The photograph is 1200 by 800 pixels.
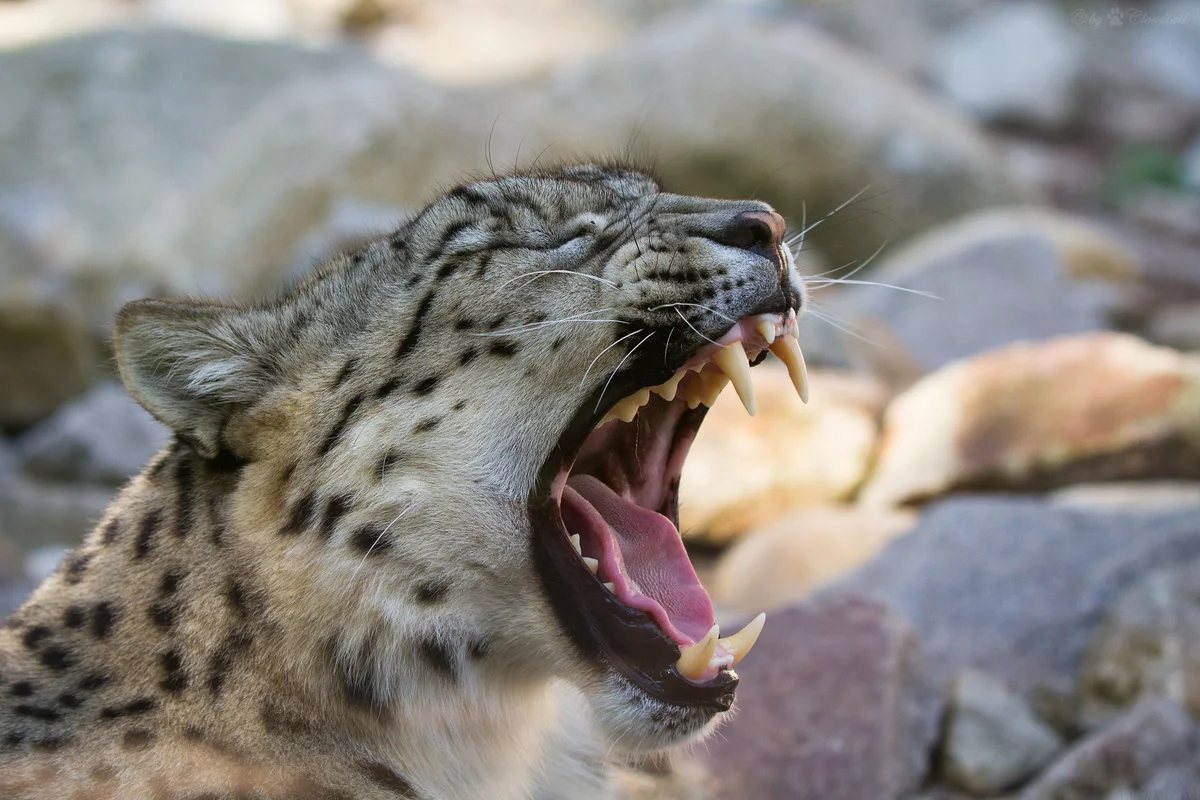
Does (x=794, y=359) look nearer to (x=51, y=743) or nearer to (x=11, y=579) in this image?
(x=51, y=743)

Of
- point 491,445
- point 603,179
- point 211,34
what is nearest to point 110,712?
point 491,445

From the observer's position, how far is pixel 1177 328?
12320 mm

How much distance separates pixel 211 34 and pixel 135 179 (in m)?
3.54

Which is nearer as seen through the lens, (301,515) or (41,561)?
(301,515)

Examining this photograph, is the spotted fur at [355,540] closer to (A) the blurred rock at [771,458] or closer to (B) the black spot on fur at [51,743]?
(B) the black spot on fur at [51,743]

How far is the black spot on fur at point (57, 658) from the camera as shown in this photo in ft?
10.8

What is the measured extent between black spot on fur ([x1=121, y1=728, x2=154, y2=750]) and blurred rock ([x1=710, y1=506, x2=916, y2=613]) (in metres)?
4.39

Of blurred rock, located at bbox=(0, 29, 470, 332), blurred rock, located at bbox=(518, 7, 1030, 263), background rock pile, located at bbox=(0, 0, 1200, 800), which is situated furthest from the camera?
blurred rock, located at bbox=(518, 7, 1030, 263)

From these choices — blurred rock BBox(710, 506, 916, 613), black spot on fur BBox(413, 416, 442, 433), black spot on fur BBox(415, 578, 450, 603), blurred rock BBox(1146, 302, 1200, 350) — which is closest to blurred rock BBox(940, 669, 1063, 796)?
blurred rock BBox(710, 506, 916, 613)

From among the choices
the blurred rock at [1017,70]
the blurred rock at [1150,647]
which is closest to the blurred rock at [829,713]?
the blurred rock at [1150,647]

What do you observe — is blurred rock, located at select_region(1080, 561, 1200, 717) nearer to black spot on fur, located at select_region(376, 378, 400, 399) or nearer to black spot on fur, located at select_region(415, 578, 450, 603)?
black spot on fur, located at select_region(415, 578, 450, 603)

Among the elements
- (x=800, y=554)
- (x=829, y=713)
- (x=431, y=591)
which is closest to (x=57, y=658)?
(x=431, y=591)

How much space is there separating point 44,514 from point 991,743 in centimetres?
612

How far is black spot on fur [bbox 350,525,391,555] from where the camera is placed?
324 cm
